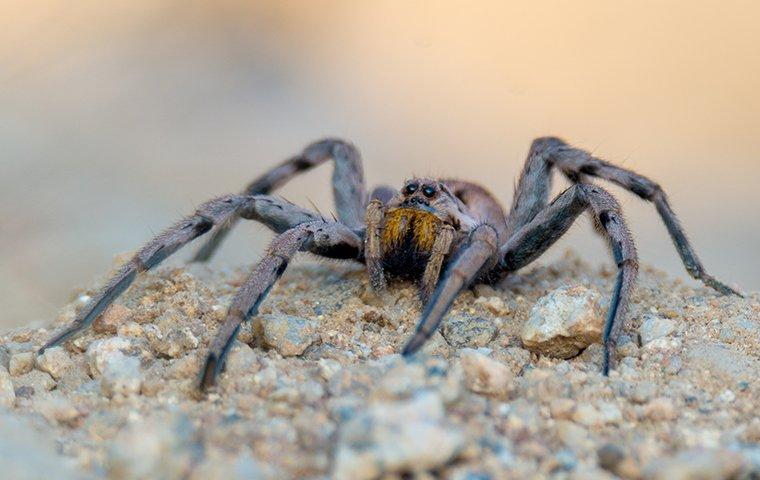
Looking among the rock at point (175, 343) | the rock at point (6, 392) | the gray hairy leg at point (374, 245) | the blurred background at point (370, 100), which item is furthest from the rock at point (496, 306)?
the blurred background at point (370, 100)

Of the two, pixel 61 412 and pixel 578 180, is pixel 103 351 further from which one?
pixel 578 180

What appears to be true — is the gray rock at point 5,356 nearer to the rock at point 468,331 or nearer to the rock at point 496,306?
the rock at point 468,331

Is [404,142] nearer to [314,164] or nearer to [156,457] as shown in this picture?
[314,164]

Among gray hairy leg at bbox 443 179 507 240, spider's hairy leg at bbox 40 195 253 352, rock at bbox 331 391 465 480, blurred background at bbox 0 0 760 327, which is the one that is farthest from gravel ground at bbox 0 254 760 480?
blurred background at bbox 0 0 760 327

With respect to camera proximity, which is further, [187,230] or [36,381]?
[187,230]

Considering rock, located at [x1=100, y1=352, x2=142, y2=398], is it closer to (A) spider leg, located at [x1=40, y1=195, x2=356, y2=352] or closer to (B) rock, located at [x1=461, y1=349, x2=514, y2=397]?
(A) spider leg, located at [x1=40, y1=195, x2=356, y2=352]

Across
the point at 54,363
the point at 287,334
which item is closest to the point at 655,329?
the point at 287,334

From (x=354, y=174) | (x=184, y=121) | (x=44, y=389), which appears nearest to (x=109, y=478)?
(x=44, y=389)

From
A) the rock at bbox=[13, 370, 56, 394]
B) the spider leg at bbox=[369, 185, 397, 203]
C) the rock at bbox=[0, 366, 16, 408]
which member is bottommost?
the rock at bbox=[13, 370, 56, 394]
